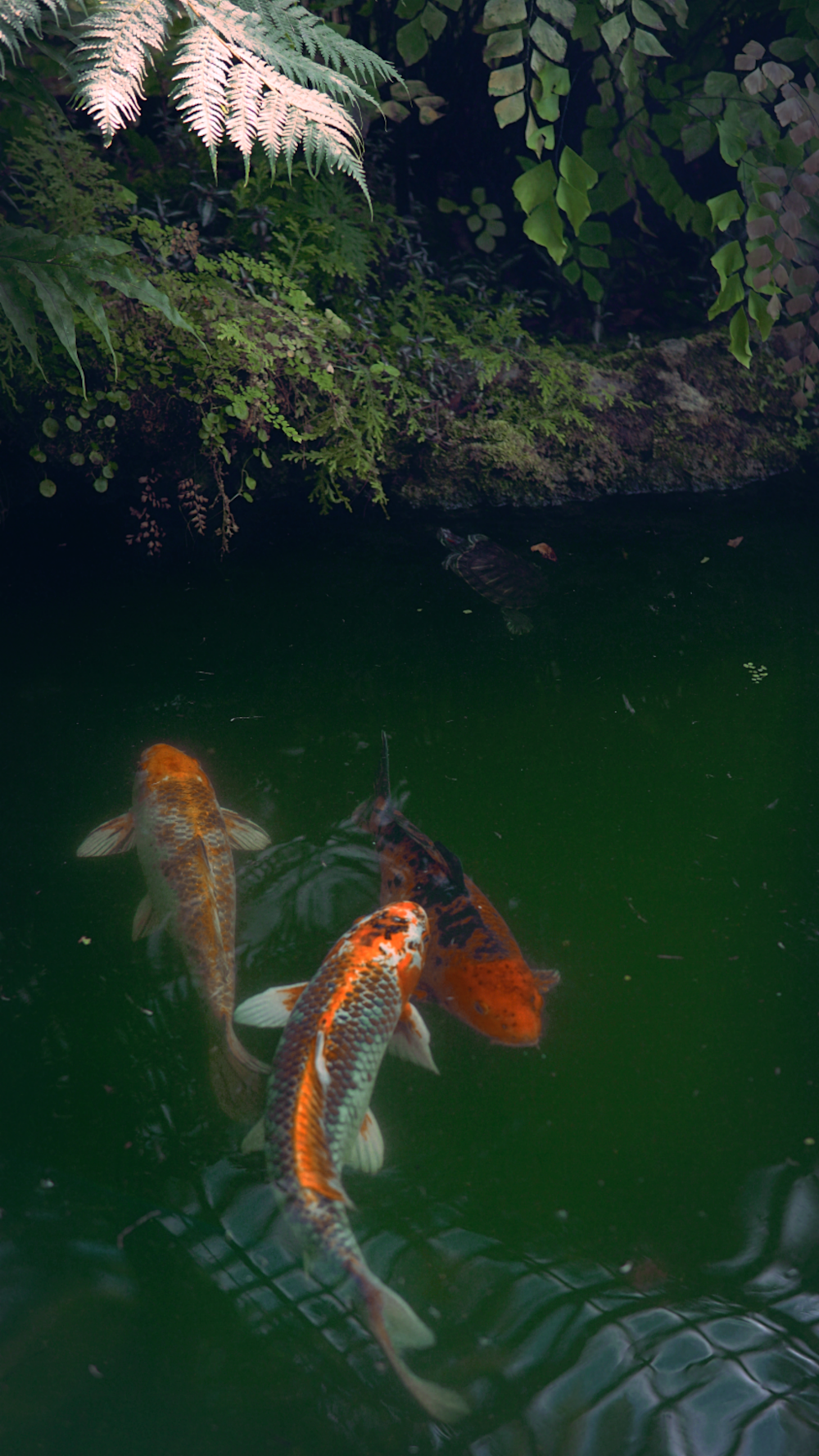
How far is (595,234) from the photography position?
4797 millimetres

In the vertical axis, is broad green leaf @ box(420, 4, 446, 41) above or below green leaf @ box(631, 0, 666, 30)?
above

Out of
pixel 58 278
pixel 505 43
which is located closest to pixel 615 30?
pixel 505 43

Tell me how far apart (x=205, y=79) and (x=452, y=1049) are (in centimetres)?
286

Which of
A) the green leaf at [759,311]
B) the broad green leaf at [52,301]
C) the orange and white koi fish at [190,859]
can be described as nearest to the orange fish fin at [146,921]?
the orange and white koi fish at [190,859]

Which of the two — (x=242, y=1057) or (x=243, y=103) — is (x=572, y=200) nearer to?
(x=243, y=103)

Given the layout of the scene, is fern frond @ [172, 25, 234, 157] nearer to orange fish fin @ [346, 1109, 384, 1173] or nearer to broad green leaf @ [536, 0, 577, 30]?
broad green leaf @ [536, 0, 577, 30]

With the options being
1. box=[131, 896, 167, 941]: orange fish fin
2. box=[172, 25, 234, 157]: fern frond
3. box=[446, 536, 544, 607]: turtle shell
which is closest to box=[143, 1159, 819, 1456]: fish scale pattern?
box=[131, 896, 167, 941]: orange fish fin

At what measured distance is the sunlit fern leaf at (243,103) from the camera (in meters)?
2.56

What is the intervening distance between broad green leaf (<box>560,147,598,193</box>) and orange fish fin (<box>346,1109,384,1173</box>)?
14.5 feet

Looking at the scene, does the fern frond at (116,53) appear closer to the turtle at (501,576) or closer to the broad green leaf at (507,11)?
the broad green leaf at (507,11)

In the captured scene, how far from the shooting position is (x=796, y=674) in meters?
3.41

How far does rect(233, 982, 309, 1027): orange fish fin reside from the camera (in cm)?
188

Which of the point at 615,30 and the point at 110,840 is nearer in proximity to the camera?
the point at 110,840

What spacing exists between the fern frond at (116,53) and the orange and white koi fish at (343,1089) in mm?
2428
